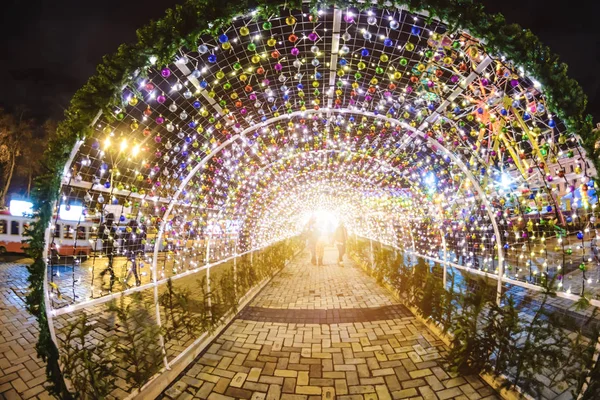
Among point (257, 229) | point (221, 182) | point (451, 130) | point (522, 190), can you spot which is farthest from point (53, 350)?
point (257, 229)

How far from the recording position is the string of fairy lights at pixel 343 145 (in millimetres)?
3344

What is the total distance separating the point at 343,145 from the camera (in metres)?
7.16

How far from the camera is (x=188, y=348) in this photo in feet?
13.6

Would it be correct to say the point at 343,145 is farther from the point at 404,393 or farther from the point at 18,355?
the point at 18,355

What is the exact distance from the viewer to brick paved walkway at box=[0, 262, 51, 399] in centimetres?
348

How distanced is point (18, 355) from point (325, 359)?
4882 mm

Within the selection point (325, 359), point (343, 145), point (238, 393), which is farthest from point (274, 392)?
point (343, 145)

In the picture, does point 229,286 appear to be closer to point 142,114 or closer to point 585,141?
point 142,114

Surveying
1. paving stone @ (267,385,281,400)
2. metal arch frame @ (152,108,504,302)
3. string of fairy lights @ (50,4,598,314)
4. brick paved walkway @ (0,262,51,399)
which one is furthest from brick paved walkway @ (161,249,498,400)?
brick paved walkway @ (0,262,51,399)

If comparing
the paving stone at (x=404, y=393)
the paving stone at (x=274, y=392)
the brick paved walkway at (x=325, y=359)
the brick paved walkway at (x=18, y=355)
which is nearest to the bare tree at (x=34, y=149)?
the brick paved walkway at (x=18, y=355)

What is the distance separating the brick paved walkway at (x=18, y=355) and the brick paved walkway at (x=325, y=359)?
1.92 metres

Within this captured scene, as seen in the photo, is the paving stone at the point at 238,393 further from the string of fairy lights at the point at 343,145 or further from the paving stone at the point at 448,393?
the paving stone at the point at 448,393

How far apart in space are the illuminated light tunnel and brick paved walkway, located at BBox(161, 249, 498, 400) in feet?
3.09

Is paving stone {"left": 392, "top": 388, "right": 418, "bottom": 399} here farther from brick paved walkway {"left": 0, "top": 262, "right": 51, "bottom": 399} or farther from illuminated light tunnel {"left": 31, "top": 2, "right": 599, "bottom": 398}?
brick paved walkway {"left": 0, "top": 262, "right": 51, "bottom": 399}
